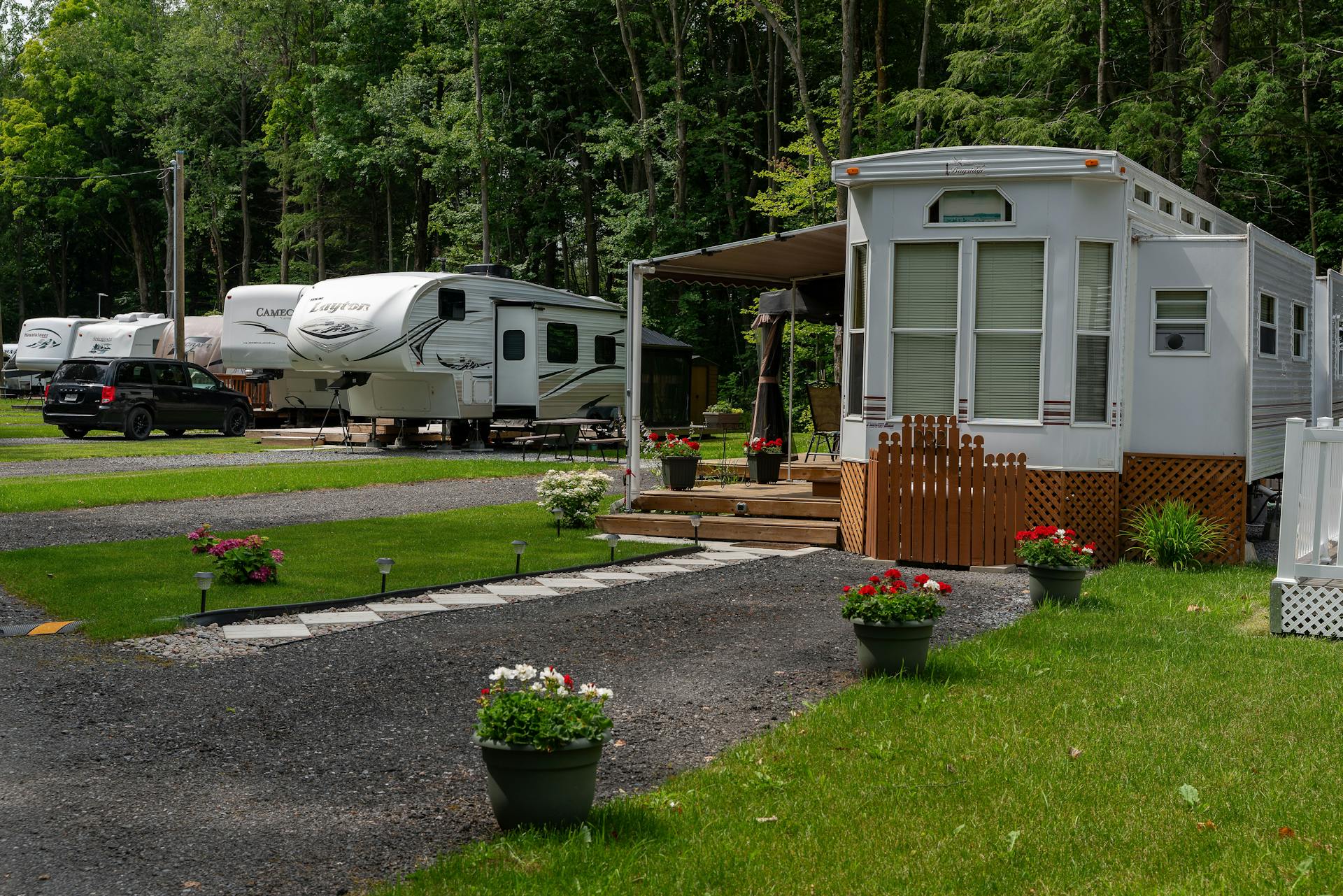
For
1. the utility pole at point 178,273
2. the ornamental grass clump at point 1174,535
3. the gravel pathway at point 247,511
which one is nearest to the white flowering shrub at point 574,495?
the gravel pathway at point 247,511

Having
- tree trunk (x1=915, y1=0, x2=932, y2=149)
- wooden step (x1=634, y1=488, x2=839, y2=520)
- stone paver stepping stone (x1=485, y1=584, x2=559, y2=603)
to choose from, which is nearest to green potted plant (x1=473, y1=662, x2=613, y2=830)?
stone paver stepping stone (x1=485, y1=584, x2=559, y2=603)

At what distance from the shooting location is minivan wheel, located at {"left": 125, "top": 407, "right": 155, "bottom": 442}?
77.9ft

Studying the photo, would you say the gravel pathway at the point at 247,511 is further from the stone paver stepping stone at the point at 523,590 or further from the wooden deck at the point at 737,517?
the stone paver stepping stone at the point at 523,590

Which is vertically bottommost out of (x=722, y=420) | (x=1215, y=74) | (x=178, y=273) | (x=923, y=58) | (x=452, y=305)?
(x=722, y=420)

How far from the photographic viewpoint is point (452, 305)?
864 inches

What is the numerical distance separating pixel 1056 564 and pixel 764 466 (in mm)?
6021

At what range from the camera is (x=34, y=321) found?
38.5 meters

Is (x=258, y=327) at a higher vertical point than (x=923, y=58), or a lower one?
lower

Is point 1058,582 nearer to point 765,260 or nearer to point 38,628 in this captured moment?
point 765,260

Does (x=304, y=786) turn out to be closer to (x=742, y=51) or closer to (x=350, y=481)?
(x=350, y=481)

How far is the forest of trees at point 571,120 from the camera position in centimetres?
2389

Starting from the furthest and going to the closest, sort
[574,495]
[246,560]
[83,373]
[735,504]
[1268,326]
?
[83,373] < [735,504] < [574,495] < [1268,326] < [246,560]

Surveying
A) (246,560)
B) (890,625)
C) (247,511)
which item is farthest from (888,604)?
(247,511)

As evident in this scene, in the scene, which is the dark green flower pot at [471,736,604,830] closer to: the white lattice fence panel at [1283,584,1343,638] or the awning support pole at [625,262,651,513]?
the white lattice fence panel at [1283,584,1343,638]
